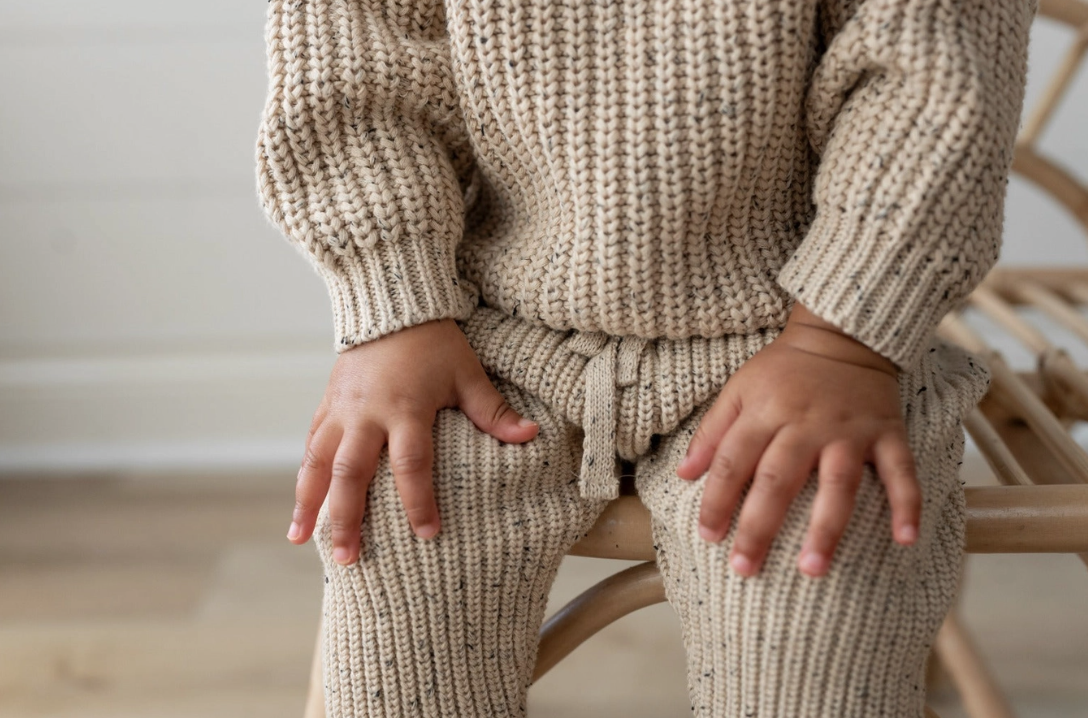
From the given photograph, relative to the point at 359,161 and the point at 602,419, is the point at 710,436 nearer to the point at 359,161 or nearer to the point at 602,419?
the point at 602,419

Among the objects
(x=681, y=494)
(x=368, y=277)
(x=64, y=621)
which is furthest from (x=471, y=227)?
(x=64, y=621)

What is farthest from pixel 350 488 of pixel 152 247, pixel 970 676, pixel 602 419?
pixel 152 247

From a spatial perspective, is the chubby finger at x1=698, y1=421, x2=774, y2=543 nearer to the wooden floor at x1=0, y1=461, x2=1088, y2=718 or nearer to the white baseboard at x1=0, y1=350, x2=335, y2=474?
the wooden floor at x1=0, y1=461, x2=1088, y2=718

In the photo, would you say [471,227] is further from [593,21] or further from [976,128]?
[976,128]

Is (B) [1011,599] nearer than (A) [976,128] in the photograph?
No

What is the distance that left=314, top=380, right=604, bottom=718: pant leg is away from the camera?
0.45m

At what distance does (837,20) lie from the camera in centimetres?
46

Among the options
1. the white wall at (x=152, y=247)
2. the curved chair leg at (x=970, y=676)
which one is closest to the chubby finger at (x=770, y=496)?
the curved chair leg at (x=970, y=676)

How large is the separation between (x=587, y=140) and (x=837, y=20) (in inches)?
5.4

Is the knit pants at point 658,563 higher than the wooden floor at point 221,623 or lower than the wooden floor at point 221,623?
higher

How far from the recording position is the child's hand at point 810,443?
39cm

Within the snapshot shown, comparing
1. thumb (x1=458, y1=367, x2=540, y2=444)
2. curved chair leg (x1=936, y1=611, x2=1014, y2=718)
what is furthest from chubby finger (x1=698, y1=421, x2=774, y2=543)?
curved chair leg (x1=936, y1=611, x2=1014, y2=718)

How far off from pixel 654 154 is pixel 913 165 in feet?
0.39

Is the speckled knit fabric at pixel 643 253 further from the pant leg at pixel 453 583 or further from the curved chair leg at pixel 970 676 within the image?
the curved chair leg at pixel 970 676
